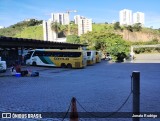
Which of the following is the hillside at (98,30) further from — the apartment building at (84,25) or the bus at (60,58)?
the bus at (60,58)

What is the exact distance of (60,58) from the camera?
140ft

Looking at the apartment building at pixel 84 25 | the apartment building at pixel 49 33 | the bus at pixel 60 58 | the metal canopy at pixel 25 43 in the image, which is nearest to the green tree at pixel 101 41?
the metal canopy at pixel 25 43

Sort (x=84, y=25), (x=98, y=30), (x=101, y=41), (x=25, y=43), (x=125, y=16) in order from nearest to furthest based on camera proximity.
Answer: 1. (x=25, y=43)
2. (x=101, y=41)
3. (x=98, y=30)
4. (x=84, y=25)
5. (x=125, y=16)

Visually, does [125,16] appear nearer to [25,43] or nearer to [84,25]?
[84,25]

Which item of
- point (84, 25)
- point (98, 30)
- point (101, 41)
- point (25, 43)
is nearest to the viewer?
point (25, 43)

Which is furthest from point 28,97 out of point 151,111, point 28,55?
point 28,55

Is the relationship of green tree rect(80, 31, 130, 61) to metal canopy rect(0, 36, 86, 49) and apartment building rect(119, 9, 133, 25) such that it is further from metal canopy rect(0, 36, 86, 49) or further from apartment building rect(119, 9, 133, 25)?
apartment building rect(119, 9, 133, 25)

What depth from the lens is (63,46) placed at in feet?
226

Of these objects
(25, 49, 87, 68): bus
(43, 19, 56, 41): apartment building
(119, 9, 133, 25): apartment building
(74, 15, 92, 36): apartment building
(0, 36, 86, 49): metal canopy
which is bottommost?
(25, 49, 87, 68): bus

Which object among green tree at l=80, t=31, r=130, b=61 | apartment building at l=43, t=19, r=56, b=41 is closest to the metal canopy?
green tree at l=80, t=31, r=130, b=61

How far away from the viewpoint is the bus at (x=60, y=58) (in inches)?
1658

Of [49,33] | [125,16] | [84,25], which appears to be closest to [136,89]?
[49,33]

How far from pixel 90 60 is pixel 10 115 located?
1678 inches

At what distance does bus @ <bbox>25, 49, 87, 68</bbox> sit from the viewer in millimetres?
42125
